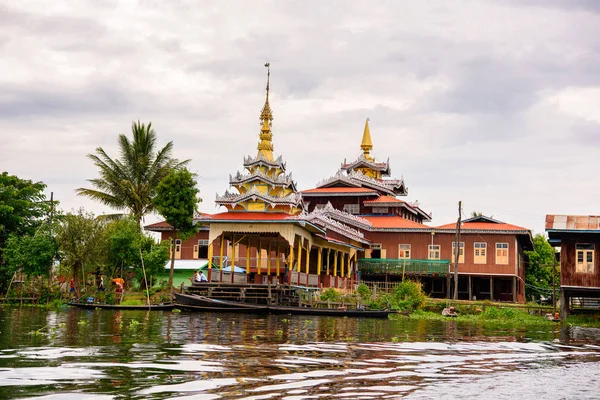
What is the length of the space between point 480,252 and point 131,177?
2572 centimetres

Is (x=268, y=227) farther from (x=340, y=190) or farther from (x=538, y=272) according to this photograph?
(x=538, y=272)

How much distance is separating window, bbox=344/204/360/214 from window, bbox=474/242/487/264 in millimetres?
10380

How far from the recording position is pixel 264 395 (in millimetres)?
10750

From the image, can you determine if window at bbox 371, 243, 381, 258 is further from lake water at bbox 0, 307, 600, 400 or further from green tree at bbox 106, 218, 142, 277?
lake water at bbox 0, 307, 600, 400

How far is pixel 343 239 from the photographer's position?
5438cm

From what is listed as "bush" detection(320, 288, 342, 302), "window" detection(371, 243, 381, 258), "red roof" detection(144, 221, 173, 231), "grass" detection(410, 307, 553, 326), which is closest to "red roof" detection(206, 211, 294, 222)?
"bush" detection(320, 288, 342, 302)

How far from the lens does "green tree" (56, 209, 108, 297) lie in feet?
144

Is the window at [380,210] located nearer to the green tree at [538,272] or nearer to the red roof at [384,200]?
the red roof at [384,200]

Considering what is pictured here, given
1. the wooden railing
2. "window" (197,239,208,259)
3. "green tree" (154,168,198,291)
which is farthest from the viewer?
"window" (197,239,208,259)

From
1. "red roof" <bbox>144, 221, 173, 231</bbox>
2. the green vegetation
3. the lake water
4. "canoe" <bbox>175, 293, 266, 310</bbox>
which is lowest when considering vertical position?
the lake water

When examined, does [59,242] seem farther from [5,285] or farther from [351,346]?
[351,346]

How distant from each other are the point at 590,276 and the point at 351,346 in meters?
23.7

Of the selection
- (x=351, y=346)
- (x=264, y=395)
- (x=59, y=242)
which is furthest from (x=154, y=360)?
(x=59, y=242)

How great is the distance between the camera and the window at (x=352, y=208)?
202 feet
